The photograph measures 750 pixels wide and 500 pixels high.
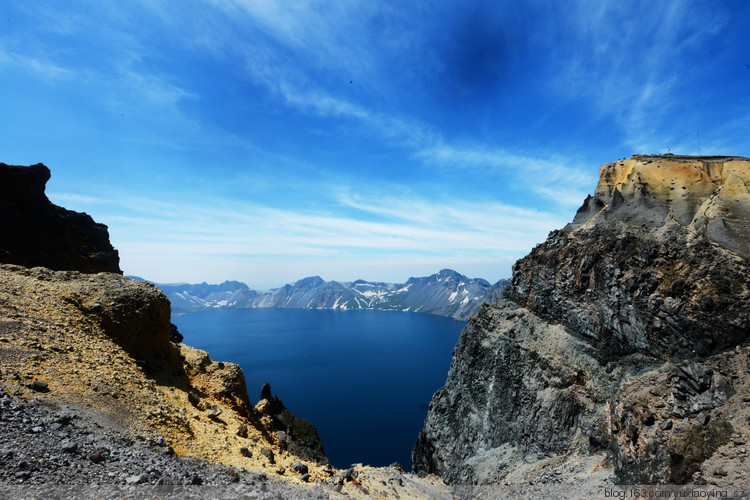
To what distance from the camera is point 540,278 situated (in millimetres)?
57500

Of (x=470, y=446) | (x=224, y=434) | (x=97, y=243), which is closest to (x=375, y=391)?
(x=470, y=446)

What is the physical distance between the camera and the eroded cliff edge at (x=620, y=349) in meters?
25.7

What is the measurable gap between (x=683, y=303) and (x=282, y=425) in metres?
48.4

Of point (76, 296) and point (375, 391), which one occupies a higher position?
point (76, 296)

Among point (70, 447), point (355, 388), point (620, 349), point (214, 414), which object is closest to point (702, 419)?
point (620, 349)

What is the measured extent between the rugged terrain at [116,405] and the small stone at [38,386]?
0.11 feet

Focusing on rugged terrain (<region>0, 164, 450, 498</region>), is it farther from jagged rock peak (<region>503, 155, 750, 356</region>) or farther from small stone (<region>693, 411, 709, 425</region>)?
jagged rock peak (<region>503, 155, 750, 356</region>)

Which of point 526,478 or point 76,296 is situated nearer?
point 76,296

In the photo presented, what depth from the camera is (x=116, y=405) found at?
14648 millimetres

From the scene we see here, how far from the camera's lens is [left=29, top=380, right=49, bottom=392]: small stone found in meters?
13.0

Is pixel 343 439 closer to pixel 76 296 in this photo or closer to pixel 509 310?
pixel 509 310

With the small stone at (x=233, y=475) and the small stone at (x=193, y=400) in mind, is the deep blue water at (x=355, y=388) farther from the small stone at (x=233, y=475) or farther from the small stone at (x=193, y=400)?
the small stone at (x=233, y=475)

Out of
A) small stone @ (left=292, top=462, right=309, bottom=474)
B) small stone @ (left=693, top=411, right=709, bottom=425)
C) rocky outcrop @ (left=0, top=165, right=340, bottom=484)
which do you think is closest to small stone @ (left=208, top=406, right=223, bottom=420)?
rocky outcrop @ (left=0, top=165, right=340, bottom=484)

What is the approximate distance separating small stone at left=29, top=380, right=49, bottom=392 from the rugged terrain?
35 mm
